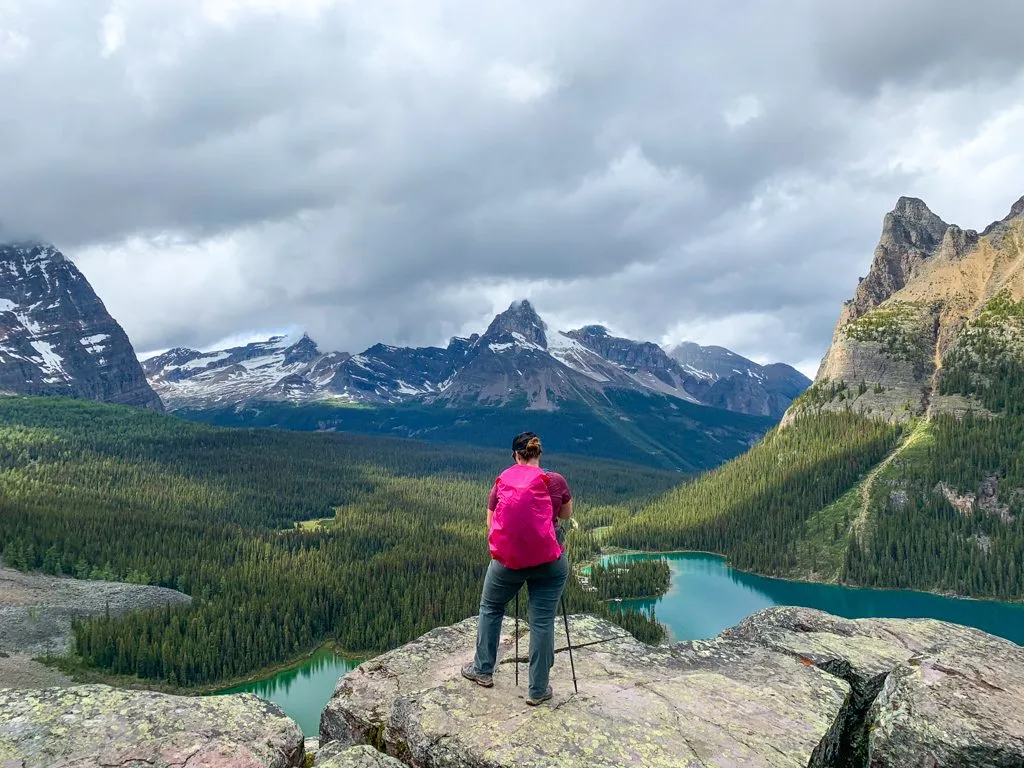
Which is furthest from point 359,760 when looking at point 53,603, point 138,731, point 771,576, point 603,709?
point 771,576

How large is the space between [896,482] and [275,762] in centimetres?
19565

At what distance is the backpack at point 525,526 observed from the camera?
442 inches

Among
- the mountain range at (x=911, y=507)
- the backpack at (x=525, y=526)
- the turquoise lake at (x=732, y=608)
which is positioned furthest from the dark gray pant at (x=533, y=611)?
the mountain range at (x=911, y=507)

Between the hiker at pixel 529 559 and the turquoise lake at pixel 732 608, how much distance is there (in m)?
80.2

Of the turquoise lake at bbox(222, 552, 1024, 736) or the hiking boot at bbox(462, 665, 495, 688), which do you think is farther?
the turquoise lake at bbox(222, 552, 1024, 736)

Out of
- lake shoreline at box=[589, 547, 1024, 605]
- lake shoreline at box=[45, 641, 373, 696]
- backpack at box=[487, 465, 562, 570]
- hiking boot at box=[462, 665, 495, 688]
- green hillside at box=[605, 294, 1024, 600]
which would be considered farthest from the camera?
green hillside at box=[605, 294, 1024, 600]

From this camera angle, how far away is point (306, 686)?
289 ft

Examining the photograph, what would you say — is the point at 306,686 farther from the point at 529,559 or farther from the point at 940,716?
the point at 940,716

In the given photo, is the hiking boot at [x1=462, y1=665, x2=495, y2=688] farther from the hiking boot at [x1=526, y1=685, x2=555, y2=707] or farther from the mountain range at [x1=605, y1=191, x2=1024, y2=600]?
the mountain range at [x1=605, y1=191, x2=1024, y2=600]

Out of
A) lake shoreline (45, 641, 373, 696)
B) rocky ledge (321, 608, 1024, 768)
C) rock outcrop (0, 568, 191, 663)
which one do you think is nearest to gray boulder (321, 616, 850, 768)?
rocky ledge (321, 608, 1024, 768)

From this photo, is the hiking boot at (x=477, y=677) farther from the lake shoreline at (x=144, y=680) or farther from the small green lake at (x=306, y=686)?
the lake shoreline at (x=144, y=680)

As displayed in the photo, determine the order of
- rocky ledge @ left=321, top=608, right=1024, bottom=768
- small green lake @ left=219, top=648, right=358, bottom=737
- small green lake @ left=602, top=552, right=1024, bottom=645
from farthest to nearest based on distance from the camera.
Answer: small green lake @ left=602, top=552, right=1024, bottom=645, small green lake @ left=219, top=648, right=358, bottom=737, rocky ledge @ left=321, top=608, right=1024, bottom=768

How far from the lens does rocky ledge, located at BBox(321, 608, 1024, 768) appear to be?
7898 millimetres

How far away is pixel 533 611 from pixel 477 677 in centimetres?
197
